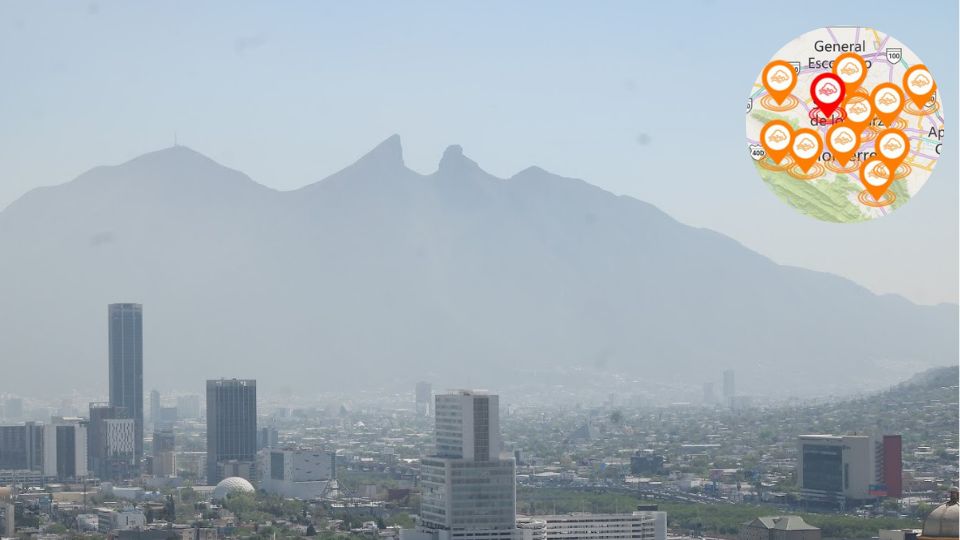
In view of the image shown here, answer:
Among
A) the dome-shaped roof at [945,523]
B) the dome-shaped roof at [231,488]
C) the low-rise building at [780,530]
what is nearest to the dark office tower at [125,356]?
the dome-shaped roof at [231,488]

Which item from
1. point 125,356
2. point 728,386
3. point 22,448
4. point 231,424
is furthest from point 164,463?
point 728,386

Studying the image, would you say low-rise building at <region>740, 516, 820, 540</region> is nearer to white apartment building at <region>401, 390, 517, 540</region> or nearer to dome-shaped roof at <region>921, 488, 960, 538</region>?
white apartment building at <region>401, 390, 517, 540</region>

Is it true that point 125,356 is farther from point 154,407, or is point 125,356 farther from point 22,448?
point 154,407

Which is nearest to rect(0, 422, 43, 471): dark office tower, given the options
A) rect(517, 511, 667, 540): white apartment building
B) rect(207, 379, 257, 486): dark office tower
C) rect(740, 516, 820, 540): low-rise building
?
rect(207, 379, 257, 486): dark office tower

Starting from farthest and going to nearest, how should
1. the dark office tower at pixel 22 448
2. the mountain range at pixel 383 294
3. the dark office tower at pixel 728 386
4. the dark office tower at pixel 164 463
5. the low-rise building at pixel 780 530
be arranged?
1. the mountain range at pixel 383 294
2. the dark office tower at pixel 728 386
3. the dark office tower at pixel 22 448
4. the dark office tower at pixel 164 463
5. the low-rise building at pixel 780 530

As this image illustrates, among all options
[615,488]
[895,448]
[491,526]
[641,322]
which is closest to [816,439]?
[895,448]

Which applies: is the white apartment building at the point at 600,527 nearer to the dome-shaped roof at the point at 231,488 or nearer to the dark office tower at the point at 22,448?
the dome-shaped roof at the point at 231,488

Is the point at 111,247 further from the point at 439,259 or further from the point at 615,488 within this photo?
the point at 615,488
